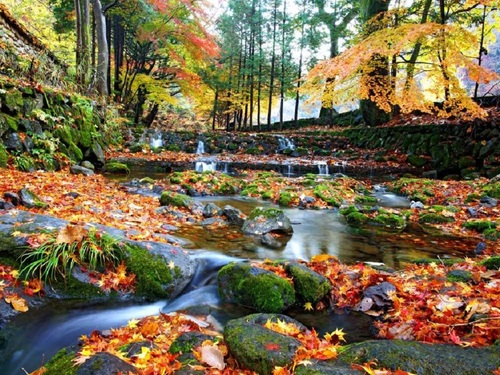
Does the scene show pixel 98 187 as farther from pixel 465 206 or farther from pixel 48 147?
pixel 465 206

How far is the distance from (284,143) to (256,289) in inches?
553

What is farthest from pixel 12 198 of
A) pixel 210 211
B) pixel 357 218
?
pixel 357 218

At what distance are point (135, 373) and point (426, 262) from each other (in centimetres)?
374

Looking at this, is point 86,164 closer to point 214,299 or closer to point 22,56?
point 22,56

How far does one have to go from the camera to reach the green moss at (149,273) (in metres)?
3.41

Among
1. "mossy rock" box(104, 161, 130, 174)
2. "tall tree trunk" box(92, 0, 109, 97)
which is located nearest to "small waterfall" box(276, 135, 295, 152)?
"tall tree trunk" box(92, 0, 109, 97)

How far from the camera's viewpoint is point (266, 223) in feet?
19.1

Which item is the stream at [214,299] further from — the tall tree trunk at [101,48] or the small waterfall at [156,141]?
the tall tree trunk at [101,48]

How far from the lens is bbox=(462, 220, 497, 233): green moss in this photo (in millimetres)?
6066

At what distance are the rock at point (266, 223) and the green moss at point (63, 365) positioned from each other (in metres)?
3.81

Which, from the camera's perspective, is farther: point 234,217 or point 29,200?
point 234,217

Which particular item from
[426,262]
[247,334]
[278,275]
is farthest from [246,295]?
[426,262]

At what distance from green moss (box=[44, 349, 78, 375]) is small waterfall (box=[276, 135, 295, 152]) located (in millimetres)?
14892

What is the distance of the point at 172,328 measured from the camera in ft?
8.82
